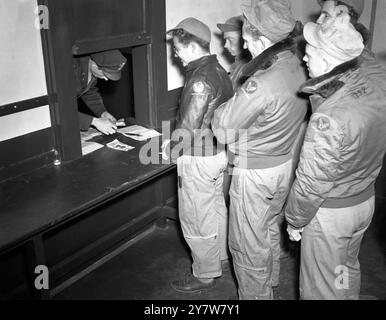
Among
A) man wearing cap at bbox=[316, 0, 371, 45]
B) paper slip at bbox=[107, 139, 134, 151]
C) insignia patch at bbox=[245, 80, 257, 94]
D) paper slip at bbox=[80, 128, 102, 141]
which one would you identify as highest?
man wearing cap at bbox=[316, 0, 371, 45]

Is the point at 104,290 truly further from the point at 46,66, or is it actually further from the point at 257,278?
the point at 46,66

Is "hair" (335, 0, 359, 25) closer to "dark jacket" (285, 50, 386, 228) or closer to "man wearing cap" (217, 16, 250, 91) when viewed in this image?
"man wearing cap" (217, 16, 250, 91)

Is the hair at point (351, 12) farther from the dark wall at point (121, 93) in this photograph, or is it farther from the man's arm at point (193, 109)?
the dark wall at point (121, 93)

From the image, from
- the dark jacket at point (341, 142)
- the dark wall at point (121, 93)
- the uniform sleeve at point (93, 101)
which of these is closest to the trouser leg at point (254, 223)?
the dark jacket at point (341, 142)

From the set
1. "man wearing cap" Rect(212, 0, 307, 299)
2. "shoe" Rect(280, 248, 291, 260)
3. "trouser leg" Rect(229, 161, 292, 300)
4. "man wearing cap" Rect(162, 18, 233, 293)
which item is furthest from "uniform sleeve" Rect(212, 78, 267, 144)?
"shoe" Rect(280, 248, 291, 260)

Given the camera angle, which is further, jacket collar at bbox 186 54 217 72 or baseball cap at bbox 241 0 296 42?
jacket collar at bbox 186 54 217 72

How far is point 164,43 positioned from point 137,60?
0.21 metres

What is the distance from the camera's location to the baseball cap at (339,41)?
1.85m

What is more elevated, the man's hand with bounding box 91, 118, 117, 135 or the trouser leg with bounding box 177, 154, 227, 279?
the man's hand with bounding box 91, 118, 117, 135

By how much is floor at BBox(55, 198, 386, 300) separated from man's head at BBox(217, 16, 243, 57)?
1449 millimetres

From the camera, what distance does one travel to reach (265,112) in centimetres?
229

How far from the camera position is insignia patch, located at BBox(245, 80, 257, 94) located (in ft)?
7.37

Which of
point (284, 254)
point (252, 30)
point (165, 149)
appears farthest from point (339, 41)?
point (284, 254)

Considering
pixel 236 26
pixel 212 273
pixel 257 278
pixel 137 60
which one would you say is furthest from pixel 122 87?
pixel 257 278
